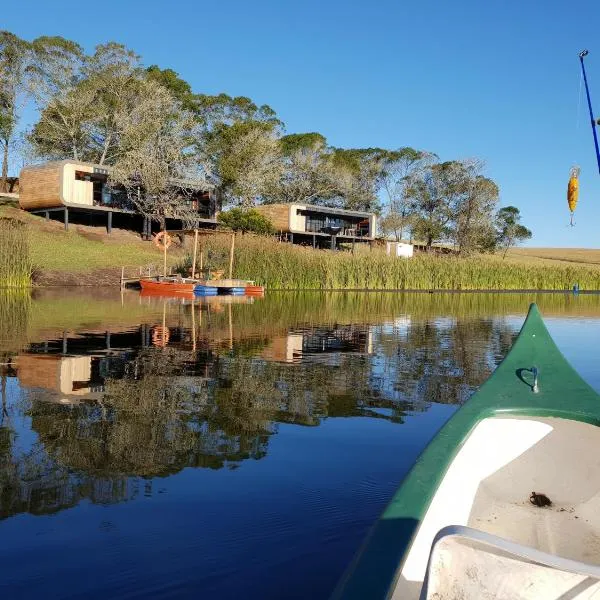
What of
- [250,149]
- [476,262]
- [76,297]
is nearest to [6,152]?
[250,149]

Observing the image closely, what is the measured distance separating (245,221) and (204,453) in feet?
125

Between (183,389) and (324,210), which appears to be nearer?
(183,389)

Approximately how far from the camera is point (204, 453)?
4.75m

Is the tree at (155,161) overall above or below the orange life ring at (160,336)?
above

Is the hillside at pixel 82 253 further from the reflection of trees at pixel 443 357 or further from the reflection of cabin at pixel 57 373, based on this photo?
the reflection of cabin at pixel 57 373

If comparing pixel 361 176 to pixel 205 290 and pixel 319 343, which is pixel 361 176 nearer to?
pixel 205 290

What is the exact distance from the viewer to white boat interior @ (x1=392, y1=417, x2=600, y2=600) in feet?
9.91

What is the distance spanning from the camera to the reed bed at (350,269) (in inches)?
1192

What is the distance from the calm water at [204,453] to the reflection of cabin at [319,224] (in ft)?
124

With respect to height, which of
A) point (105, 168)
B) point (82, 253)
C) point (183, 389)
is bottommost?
point (183, 389)

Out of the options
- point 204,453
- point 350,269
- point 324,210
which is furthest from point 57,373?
point 324,210

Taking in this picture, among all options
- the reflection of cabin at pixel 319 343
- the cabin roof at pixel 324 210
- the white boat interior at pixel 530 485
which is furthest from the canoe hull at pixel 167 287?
the cabin roof at pixel 324 210

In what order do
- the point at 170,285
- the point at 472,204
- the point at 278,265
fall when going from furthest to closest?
the point at 472,204 → the point at 278,265 → the point at 170,285

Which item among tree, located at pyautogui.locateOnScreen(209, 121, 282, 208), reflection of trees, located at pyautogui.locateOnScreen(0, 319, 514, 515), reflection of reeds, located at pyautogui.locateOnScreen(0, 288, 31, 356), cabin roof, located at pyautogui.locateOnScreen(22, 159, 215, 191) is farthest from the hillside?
reflection of trees, located at pyautogui.locateOnScreen(0, 319, 514, 515)
